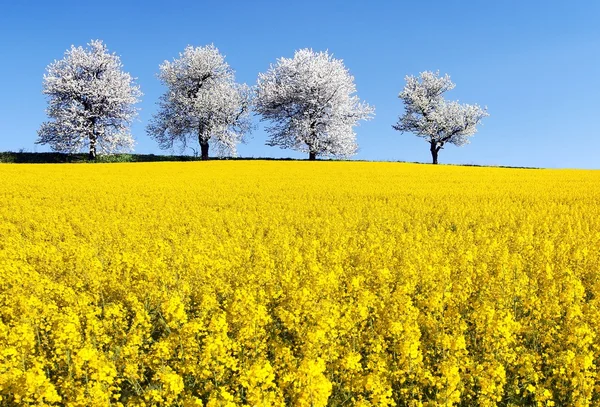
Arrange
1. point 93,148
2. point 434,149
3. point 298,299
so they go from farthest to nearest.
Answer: point 434,149, point 93,148, point 298,299

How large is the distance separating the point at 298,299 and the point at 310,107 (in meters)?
53.2

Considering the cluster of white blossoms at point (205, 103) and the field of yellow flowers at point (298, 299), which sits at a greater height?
the cluster of white blossoms at point (205, 103)

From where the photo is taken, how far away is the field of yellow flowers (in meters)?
6.09

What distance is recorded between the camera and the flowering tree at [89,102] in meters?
57.7

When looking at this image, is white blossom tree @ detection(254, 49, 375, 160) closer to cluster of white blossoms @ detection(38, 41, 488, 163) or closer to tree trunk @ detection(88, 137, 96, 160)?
cluster of white blossoms @ detection(38, 41, 488, 163)

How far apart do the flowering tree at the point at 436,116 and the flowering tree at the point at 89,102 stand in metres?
34.4

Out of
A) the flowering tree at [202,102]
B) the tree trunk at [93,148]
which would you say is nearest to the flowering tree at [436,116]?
the flowering tree at [202,102]

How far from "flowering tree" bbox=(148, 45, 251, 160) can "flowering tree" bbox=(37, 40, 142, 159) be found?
4.04m

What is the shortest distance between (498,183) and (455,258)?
73.9 feet

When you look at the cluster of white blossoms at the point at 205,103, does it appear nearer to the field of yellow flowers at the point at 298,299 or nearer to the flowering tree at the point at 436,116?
the flowering tree at the point at 436,116

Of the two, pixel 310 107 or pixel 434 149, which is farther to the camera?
pixel 434 149

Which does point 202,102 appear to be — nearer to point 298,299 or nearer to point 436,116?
point 436,116

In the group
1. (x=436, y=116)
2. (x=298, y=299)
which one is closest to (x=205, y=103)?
(x=436, y=116)

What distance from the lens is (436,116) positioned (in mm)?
68000
